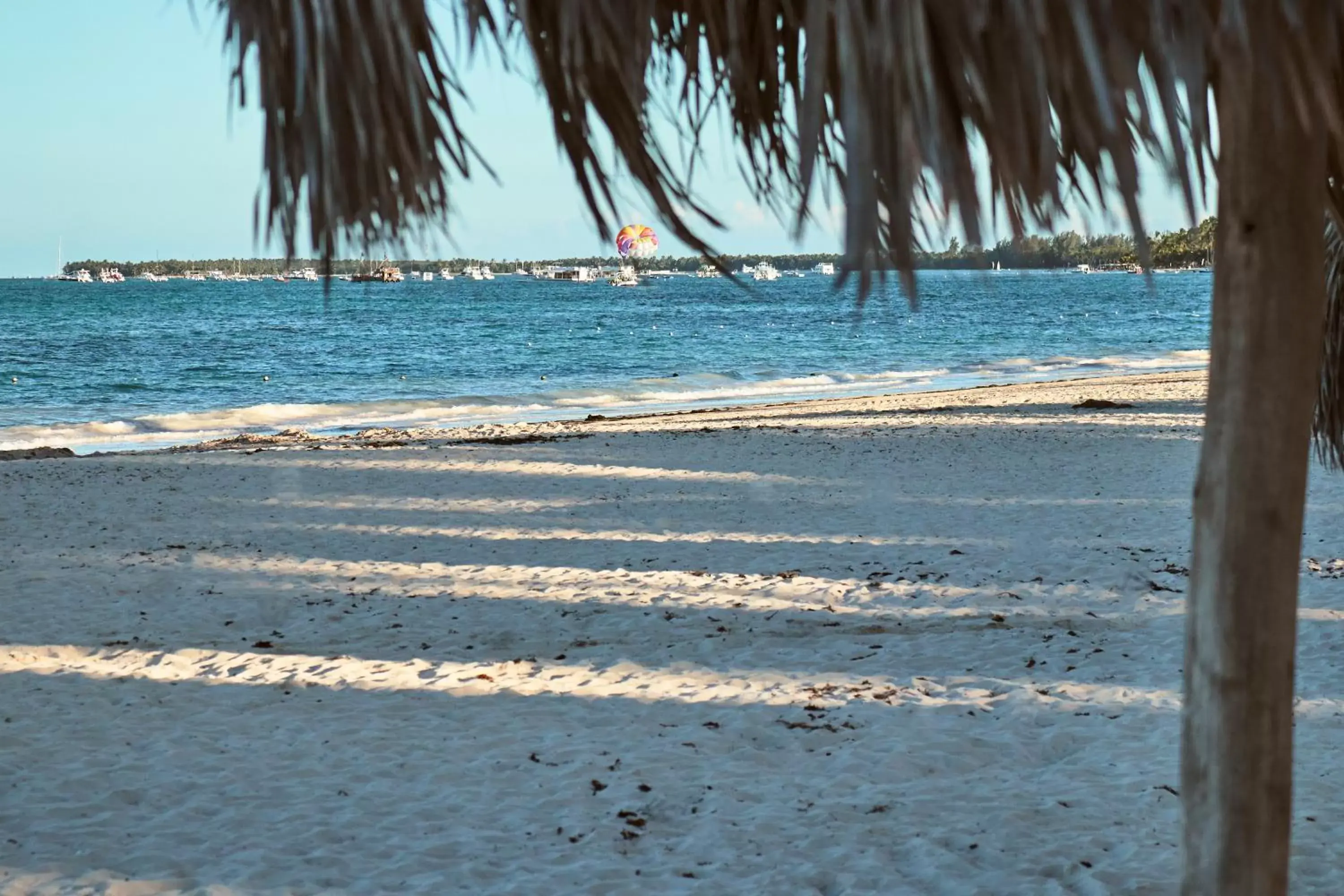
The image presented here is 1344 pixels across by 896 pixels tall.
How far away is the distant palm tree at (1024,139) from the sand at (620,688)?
1881 mm

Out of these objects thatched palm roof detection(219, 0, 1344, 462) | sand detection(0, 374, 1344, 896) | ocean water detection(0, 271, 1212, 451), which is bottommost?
sand detection(0, 374, 1344, 896)

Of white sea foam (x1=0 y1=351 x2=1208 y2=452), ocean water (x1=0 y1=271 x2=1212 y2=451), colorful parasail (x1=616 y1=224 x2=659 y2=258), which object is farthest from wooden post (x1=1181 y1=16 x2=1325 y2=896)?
white sea foam (x1=0 y1=351 x2=1208 y2=452)

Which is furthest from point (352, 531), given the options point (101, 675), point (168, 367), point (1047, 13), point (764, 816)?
point (168, 367)

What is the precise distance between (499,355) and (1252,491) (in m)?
38.0

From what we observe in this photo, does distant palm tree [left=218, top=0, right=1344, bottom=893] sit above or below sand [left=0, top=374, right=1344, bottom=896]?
above

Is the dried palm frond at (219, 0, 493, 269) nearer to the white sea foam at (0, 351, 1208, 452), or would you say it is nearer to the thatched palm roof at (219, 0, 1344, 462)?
the thatched palm roof at (219, 0, 1344, 462)

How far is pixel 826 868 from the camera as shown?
3.70 m

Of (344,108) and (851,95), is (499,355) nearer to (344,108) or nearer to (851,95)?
(344,108)

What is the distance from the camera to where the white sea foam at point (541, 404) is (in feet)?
65.0

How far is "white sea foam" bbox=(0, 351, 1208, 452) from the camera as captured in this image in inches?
779

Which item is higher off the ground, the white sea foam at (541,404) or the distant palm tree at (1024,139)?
the distant palm tree at (1024,139)

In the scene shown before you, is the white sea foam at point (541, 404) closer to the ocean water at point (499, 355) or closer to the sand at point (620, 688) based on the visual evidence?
the ocean water at point (499, 355)

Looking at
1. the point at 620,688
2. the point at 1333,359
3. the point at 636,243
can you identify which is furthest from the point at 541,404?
the point at 636,243

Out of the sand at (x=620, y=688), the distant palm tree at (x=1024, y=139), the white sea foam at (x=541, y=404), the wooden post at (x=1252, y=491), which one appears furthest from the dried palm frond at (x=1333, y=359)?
the white sea foam at (x=541, y=404)
